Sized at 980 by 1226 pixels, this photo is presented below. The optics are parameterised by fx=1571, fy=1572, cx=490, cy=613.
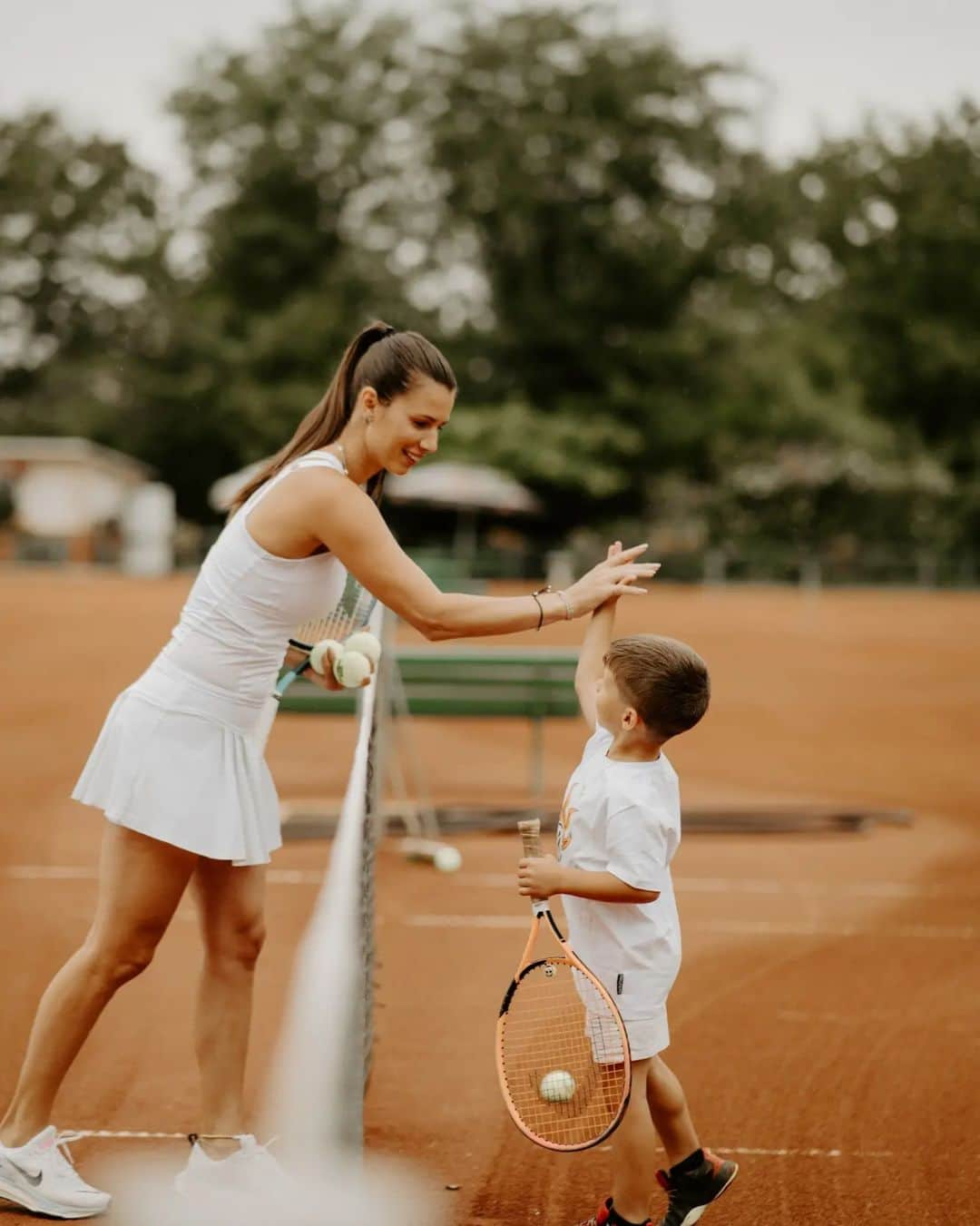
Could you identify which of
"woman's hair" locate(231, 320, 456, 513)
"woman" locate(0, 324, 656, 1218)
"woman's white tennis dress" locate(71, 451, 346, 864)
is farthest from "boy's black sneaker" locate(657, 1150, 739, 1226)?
"woman's hair" locate(231, 320, 456, 513)

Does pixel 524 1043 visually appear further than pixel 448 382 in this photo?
Yes

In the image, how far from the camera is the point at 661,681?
3398mm

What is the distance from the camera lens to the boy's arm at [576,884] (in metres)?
3.29

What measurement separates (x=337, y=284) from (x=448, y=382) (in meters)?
40.7

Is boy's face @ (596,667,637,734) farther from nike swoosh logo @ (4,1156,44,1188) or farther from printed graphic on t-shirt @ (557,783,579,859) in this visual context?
nike swoosh logo @ (4,1156,44,1188)

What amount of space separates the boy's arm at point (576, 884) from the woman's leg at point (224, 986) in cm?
85

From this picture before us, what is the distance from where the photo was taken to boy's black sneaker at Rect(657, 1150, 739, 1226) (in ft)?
11.9

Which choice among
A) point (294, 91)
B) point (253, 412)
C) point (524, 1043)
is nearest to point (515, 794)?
point (524, 1043)

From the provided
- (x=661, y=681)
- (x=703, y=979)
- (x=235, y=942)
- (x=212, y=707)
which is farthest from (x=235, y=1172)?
(x=703, y=979)

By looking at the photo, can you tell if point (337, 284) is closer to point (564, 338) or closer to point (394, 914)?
point (564, 338)

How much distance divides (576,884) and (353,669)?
793mm

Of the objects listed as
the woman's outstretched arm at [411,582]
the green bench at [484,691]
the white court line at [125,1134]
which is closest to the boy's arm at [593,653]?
the woman's outstretched arm at [411,582]

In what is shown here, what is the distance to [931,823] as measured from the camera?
11.0m

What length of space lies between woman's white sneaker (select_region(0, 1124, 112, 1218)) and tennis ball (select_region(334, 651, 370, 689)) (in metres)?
1.29
